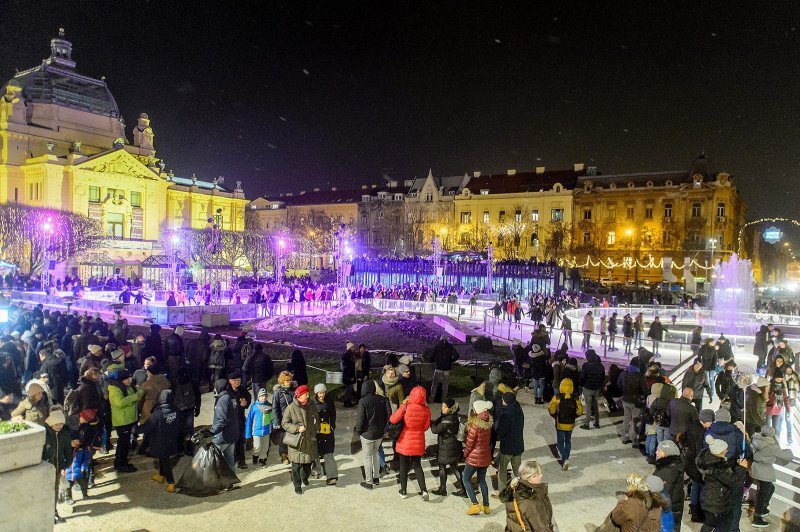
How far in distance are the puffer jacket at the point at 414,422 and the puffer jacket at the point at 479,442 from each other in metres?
0.66

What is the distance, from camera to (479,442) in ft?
22.9

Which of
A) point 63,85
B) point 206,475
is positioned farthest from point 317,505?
point 63,85

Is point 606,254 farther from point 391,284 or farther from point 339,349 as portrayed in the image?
point 339,349

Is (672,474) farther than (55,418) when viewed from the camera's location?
No

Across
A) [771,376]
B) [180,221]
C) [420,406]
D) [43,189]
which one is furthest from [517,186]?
[420,406]

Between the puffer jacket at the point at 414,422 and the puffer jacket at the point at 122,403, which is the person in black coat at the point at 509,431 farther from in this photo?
the puffer jacket at the point at 122,403

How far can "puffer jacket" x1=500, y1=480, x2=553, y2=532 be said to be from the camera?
15.8 feet

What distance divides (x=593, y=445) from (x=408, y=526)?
4746mm

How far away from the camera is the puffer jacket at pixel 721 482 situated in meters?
6.08

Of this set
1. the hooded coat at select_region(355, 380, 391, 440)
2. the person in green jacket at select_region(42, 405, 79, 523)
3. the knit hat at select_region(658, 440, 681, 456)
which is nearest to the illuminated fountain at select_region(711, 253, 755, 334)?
the knit hat at select_region(658, 440, 681, 456)

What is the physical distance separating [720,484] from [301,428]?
4.92 metres

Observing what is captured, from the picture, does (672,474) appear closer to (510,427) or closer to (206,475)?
(510,427)

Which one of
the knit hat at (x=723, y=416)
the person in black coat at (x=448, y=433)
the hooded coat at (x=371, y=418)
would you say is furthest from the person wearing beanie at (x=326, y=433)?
the knit hat at (x=723, y=416)

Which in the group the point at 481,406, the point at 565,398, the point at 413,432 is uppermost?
the point at 481,406
